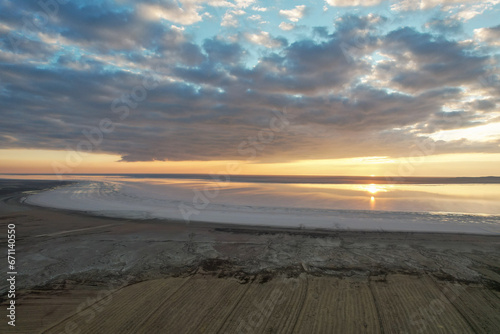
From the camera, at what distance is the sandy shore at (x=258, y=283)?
5.28 m

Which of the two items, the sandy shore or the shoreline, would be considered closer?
the sandy shore

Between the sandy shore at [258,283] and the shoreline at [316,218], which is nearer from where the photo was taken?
the sandy shore at [258,283]

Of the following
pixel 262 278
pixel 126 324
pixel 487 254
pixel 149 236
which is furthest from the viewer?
pixel 149 236

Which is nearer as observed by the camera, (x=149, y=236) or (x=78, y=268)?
(x=78, y=268)

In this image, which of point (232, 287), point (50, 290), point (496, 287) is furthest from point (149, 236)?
point (496, 287)

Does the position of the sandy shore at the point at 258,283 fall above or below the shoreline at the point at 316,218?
below

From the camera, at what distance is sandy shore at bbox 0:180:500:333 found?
5.28 metres

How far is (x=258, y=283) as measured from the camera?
689 cm

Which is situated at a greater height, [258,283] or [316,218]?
[316,218]

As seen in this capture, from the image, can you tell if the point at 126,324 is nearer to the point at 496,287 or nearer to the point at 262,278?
the point at 262,278

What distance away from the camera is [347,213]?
1686 centimetres

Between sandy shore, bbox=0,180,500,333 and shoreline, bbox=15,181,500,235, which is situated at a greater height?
shoreline, bbox=15,181,500,235

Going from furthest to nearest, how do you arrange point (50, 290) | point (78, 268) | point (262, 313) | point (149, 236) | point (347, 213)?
point (347, 213) < point (149, 236) < point (78, 268) < point (50, 290) < point (262, 313)

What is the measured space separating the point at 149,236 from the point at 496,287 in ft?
41.4
